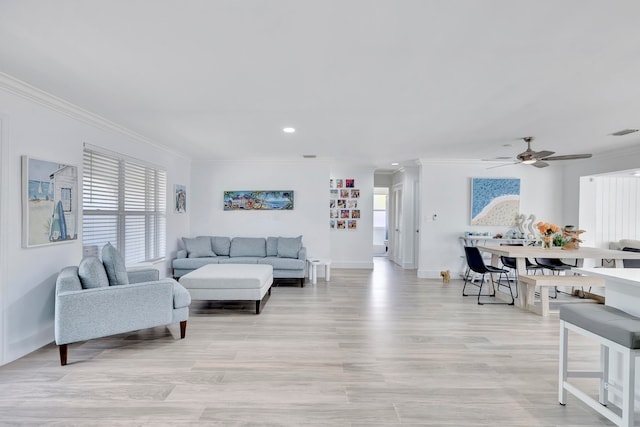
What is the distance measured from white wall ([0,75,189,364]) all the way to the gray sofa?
233 cm

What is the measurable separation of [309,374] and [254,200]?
15.3 feet

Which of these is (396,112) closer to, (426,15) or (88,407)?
(426,15)

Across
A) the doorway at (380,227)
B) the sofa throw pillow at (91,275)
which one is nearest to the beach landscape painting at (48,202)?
the sofa throw pillow at (91,275)

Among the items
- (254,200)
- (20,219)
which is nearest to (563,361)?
(20,219)

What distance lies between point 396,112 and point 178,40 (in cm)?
225

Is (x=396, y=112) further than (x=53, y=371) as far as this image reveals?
Yes

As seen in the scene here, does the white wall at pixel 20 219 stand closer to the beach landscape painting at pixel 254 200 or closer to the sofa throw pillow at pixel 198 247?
the sofa throw pillow at pixel 198 247

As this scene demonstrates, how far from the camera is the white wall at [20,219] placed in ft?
9.42

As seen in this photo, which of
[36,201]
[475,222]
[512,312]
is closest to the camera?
[36,201]

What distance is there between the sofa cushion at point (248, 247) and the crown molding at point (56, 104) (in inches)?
103

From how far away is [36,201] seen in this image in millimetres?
3131

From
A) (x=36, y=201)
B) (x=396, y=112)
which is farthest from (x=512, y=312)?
(x=36, y=201)

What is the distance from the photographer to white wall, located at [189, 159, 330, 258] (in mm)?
6973

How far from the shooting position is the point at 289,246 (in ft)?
20.8
